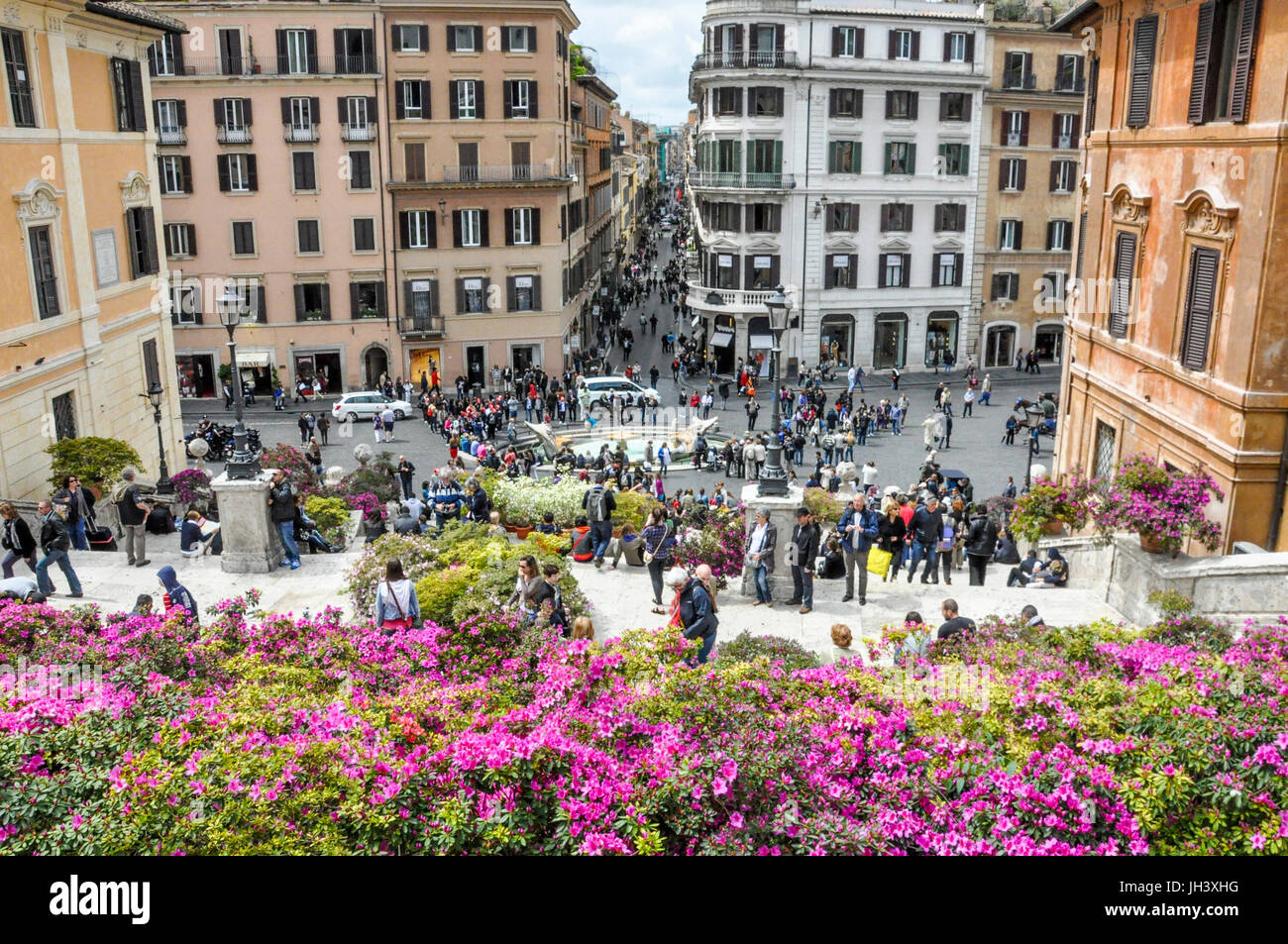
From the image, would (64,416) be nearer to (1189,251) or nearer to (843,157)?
(1189,251)

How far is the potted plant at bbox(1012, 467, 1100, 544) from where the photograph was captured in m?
15.2

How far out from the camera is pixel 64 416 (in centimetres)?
2383

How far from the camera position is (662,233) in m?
142

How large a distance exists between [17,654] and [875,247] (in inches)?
1761

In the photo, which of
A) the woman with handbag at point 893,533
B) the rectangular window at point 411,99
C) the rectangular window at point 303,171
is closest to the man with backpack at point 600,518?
the woman with handbag at point 893,533

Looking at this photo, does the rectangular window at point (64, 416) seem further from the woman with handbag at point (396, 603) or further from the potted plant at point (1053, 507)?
the potted plant at point (1053, 507)

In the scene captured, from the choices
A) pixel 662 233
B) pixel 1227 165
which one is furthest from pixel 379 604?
pixel 662 233

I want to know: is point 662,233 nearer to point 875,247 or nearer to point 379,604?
point 875,247

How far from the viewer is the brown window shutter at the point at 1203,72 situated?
15.7 meters

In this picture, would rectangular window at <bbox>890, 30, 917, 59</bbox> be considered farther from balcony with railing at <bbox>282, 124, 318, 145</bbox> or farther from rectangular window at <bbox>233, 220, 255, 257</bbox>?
rectangular window at <bbox>233, 220, 255, 257</bbox>

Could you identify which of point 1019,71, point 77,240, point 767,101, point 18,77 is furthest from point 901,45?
point 18,77

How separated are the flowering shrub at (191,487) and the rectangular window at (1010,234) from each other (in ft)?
126

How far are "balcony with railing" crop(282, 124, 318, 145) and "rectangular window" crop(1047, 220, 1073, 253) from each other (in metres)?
32.9

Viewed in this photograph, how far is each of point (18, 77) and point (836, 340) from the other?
120ft
